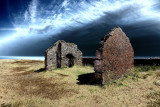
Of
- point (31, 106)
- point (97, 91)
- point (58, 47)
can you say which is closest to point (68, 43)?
point (58, 47)

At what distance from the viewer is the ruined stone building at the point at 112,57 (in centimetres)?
946

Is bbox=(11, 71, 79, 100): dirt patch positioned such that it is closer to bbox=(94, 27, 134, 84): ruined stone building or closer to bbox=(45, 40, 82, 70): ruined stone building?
bbox=(94, 27, 134, 84): ruined stone building

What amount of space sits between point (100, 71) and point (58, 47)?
9.78 meters

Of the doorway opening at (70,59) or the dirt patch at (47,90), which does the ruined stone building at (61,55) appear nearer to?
the doorway opening at (70,59)

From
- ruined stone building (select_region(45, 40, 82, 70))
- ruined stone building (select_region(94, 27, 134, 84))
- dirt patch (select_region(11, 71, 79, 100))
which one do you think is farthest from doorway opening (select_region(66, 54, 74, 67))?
ruined stone building (select_region(94, 27, 134, 84))

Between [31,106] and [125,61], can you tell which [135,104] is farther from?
[125,61]

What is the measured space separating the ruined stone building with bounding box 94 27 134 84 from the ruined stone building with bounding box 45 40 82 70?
8644mm

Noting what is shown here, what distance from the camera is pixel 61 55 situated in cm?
1741

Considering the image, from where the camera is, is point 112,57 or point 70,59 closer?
point 112,57

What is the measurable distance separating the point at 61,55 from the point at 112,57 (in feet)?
29.2

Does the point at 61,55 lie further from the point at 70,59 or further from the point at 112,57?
the point at 112,57

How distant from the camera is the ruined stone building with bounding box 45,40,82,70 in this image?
55.5 ft

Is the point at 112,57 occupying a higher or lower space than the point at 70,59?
higher

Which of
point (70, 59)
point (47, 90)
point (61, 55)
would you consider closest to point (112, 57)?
point (47, 90)
